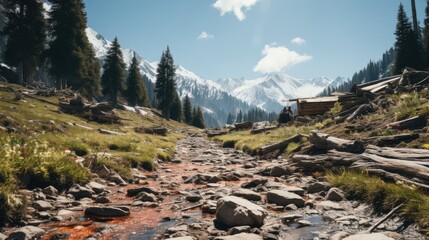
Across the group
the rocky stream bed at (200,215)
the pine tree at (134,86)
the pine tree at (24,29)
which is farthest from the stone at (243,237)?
the pine tree at (134,86)

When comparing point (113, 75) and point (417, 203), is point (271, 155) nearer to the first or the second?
point (417, 203)

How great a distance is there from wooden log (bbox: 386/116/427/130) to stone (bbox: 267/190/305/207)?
6.97 m

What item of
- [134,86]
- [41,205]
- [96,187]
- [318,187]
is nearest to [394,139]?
[318,187]

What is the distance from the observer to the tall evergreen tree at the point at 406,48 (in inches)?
2064

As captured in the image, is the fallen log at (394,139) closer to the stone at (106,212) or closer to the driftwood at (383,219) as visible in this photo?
the driftwood at (383,219)

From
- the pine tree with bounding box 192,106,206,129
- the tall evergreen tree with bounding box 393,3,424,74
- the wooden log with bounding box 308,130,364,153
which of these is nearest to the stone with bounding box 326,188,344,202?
the wooden log with bounding box 308,130,364,153

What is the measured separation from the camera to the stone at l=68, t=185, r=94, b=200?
8.44m

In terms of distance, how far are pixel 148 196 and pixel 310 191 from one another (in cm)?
445

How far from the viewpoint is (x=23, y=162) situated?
8047 millimetres

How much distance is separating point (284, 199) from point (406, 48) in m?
56.7

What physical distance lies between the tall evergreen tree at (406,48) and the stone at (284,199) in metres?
54.9

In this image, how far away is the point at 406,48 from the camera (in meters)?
53.0

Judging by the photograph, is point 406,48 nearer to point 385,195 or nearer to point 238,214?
point 385,195

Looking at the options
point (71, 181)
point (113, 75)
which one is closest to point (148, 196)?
point (71, 181)
